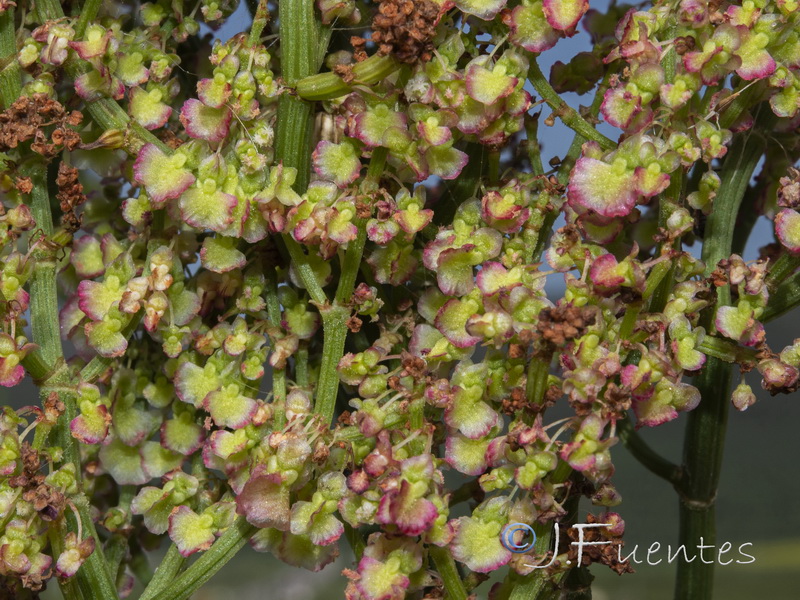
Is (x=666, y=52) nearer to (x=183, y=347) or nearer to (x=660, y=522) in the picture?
(x=183, y=347)

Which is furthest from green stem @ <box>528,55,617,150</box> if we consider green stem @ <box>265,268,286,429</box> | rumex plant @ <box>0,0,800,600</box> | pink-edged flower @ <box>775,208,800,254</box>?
green stem @ <box>265,268,286,429</box>

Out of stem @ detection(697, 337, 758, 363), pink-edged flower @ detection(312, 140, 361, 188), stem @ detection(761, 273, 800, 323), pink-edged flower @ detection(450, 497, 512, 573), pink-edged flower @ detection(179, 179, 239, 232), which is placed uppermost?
pink-edged flower @ detection(312, 140, 361, 188)

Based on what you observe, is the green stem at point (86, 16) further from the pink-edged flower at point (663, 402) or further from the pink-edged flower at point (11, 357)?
the pink-edged flower at point (663, 402)

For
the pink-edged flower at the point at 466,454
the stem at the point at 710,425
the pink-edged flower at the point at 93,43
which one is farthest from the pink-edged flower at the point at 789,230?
the pink-edged flower at the point at 93,43

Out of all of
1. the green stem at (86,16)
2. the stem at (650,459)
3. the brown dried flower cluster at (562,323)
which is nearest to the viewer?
the brown dried flower cluster at (562,323)

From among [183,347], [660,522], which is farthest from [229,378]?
[660,522]

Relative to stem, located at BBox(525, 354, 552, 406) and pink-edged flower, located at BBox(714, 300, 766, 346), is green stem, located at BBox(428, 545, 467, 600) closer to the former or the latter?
stem, located at BBox(525, 354, 552, 406)

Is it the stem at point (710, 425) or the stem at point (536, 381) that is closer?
the stem at point (536, 381)
